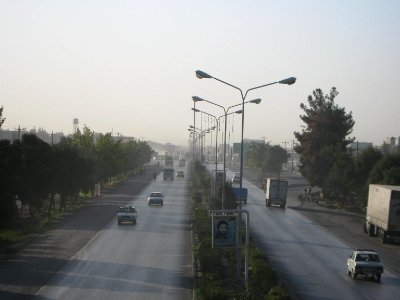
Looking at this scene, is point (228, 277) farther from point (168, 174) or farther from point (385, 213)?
point (168, 174)

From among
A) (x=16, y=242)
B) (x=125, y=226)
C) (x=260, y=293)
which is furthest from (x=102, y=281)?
(x=125, y=226)

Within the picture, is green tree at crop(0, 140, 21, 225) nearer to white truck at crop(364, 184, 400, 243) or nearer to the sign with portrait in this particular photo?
the sign with portrait

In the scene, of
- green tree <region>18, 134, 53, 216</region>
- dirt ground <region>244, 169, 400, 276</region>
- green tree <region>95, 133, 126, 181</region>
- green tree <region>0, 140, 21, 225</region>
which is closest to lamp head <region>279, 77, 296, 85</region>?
dirt ground <region>244, 169, 400, 276</region>

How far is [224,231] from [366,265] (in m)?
7.97

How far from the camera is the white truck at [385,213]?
46.1 m

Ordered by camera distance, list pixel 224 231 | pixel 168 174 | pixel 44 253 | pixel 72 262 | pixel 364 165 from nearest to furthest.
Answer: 1. pixel 224 231
2. pixel 72 262
3. pixel 44 253
4. pixel 364 165
5. pixel 168 174

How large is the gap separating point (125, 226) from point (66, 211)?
13558 mm

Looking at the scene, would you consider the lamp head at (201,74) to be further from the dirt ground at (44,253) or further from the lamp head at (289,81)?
the dirt ground at (44,253)

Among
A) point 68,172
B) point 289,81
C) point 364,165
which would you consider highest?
point 289,81

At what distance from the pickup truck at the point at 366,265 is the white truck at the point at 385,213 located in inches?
547

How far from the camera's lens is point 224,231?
27969mm

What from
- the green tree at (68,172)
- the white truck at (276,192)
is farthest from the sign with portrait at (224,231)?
the white truck at (276,192)

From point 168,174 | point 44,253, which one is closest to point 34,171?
point 44,253

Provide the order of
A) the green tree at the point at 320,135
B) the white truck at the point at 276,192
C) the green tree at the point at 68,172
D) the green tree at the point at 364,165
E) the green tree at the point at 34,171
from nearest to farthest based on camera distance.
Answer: the green tree at the point at 34,171 → the green tree at the point at 68,172 → the green tree at the point at 364,165 → the white truck at the point at 276,192 → the green tree at the point at 320,135
